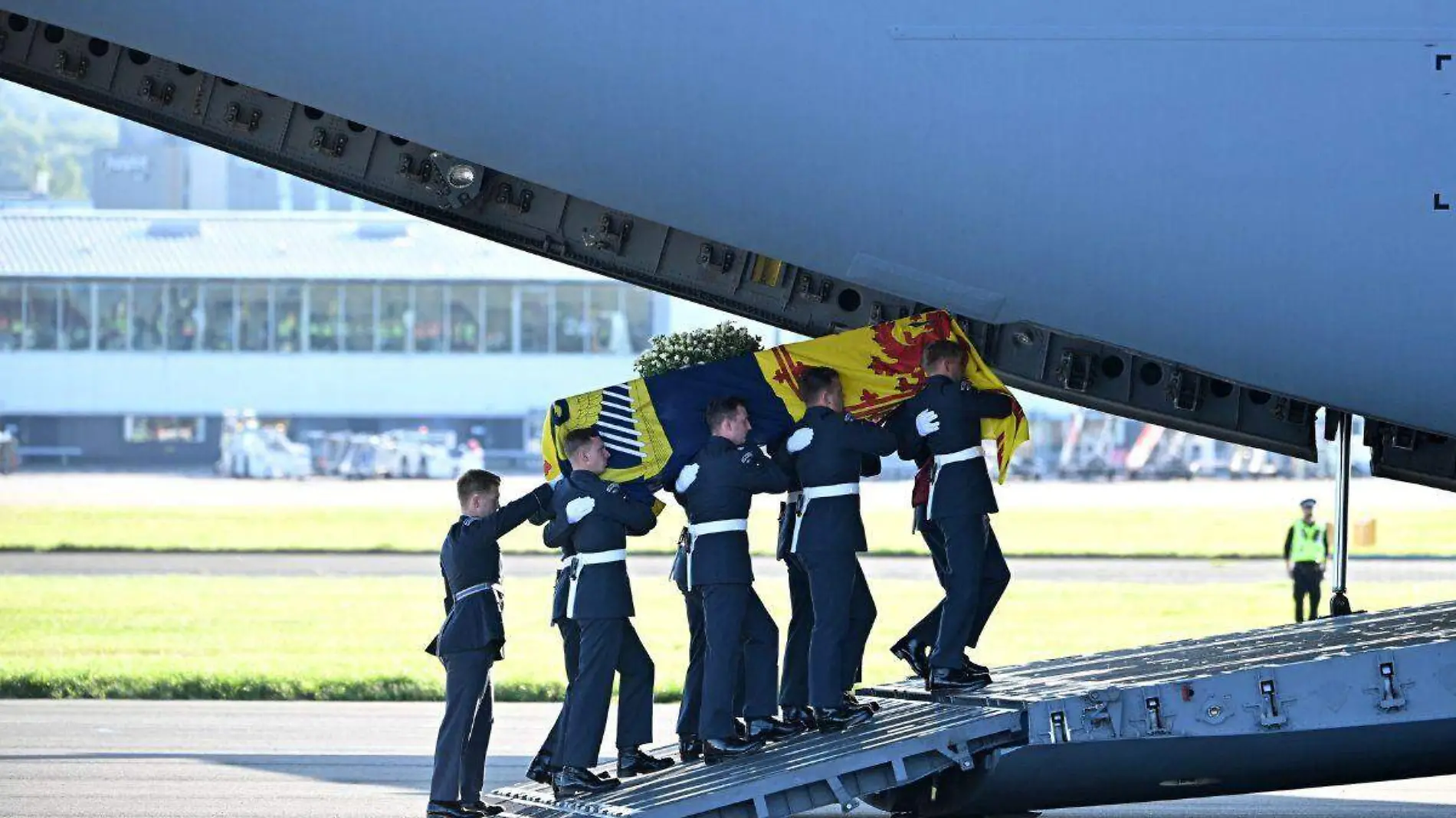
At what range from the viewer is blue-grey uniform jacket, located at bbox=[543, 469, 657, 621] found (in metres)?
8.91

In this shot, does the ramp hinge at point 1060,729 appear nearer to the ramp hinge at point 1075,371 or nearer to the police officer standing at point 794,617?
the police officer standing at point 794,617

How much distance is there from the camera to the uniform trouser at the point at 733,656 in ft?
29.0

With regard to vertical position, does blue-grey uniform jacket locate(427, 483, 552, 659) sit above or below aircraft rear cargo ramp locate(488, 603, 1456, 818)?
above

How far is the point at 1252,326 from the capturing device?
7.71 m

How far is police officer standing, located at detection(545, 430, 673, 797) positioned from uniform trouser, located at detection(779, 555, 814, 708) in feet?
3.32

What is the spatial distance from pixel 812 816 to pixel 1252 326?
15.5 feet

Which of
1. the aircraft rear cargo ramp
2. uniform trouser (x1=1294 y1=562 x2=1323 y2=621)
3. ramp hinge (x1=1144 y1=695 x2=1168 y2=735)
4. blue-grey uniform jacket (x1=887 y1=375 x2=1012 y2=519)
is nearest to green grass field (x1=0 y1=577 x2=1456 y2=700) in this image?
uniform trouser (x1=1294 y1=562 x2=1323 y2=621)

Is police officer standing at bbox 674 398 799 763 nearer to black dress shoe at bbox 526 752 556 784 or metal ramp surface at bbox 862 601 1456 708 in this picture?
black dress shoe at bbox 526 752 556 784

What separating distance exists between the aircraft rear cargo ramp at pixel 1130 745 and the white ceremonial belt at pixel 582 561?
97 centimetres

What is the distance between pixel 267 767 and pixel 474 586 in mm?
4415

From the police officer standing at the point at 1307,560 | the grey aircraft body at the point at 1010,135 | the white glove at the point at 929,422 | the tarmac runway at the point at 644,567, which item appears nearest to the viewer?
the grey aircraft body at the point at 1010,135

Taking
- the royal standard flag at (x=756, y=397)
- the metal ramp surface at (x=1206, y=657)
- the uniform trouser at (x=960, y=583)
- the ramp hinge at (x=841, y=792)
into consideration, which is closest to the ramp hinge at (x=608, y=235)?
the royal standard flag at (x=756, y=397)

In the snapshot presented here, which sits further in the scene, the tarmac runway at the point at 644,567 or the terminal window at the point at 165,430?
the terminal window at the point at 165,430

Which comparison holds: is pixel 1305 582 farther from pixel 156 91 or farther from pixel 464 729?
pixel 156 91
